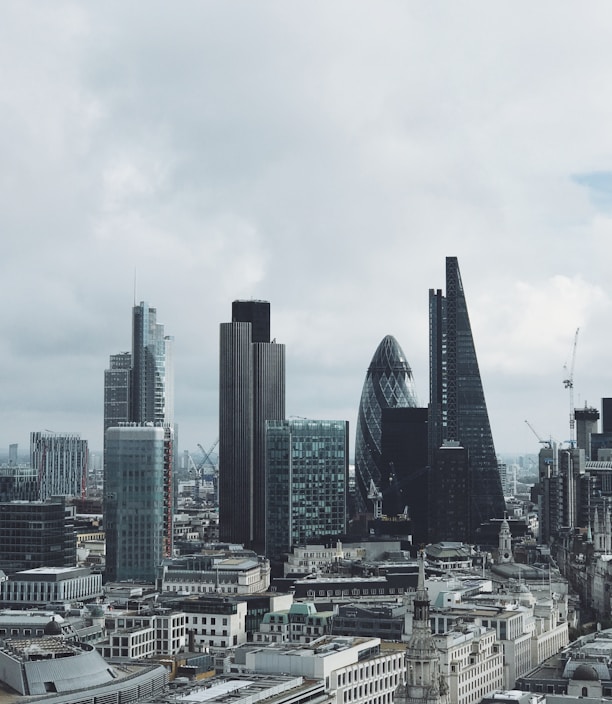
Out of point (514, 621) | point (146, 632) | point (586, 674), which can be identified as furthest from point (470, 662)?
point (146, 632)

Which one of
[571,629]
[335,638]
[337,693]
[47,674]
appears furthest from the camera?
[571,629]

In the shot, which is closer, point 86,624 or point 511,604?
point 86,624

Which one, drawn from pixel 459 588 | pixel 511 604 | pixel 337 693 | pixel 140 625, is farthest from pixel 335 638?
pixel 459 588

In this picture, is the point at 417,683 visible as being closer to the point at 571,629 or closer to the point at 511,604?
the point at 511,604

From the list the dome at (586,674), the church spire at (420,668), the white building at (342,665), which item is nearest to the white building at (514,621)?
the white building at (342,665)

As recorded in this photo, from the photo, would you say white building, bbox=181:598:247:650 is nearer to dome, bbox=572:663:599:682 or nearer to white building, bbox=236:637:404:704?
white building, bbox=236:637:404:704

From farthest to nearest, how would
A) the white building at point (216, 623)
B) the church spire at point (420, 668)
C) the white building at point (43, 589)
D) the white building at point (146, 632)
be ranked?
1. the white building at point (43, 589)
2. the white building at point (216, 623)
3. the white building at point (146, 632)
4. the church spire at point (420, 668)

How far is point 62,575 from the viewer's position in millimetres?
198625

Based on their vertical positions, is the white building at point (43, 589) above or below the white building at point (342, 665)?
above

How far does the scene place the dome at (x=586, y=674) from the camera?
408 ft

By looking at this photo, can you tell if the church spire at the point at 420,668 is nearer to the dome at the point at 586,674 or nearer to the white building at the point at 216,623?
the dome at the point at 586,674

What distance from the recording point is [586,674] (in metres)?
125

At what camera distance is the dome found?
124 meters

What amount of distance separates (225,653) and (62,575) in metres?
45.4
